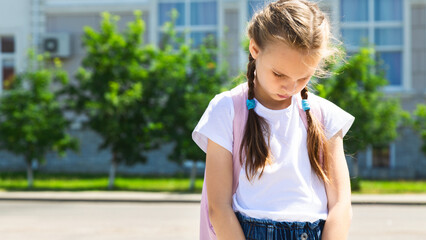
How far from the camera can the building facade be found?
20.3 m

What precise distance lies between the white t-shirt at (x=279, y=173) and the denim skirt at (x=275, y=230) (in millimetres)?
15

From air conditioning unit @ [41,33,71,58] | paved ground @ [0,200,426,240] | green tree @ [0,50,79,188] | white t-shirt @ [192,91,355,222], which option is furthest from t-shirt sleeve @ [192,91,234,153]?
air conditioning unit @ [41,33,71,58]

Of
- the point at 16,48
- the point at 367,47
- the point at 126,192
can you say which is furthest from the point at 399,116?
the point at 16,48

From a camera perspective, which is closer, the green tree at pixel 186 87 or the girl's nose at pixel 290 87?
the girl's nose at pixel 290 87

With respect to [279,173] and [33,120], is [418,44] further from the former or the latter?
[279,173]

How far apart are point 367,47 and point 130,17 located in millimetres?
8450

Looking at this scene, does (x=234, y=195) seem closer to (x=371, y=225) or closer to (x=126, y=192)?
(x=371, y=225)

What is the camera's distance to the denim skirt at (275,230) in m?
2.04

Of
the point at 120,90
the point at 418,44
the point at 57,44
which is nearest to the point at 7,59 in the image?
the point at 57,44

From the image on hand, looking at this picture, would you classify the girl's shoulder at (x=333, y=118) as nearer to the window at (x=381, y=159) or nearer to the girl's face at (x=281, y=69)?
the girl's face at (x=281, y=69)

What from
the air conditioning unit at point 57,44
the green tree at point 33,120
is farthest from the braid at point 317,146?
the air conditioning unit at point 57,44

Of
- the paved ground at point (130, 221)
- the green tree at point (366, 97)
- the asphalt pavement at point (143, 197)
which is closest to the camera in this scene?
the paved ground at point (130, 221)

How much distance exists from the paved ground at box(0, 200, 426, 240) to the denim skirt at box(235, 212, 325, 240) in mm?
6933

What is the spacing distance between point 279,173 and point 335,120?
269mm
